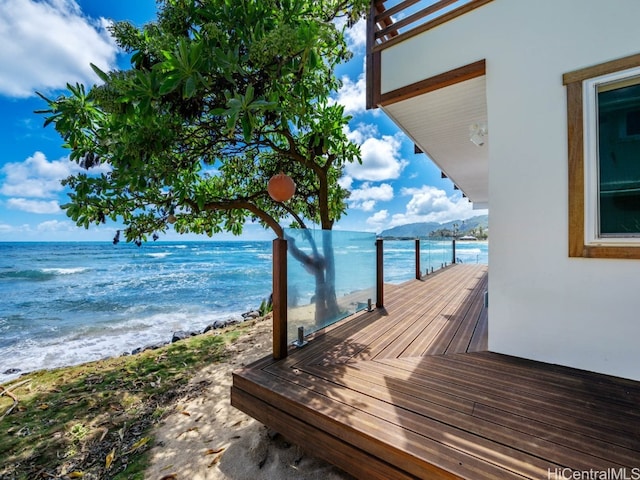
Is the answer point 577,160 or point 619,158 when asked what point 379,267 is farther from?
point 619,158

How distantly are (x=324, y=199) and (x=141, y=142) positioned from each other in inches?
91.8

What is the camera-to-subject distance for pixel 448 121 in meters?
3.61

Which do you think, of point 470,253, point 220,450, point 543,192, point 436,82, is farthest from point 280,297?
point 470,253

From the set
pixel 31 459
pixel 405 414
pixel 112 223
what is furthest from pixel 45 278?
pixel 405 414

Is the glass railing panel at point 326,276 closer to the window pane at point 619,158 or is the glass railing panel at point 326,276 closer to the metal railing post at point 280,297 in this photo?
the metal railing post at point 280,297

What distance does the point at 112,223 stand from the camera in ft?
12.7

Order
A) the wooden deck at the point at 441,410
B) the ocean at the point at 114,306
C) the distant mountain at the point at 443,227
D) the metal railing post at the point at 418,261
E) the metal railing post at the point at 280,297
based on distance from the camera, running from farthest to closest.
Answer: the distant mountain at the point at 443,227 < the metal railing post at the point at 418,261 < the ocean at the point at 114,306 < the metal railing post at the point at 280,297 < the wooden deck at the point at 441,410

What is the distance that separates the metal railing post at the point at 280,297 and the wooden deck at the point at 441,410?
0.13 metres

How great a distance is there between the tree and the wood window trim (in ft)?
6.57

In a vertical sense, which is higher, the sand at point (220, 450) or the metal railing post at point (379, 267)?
the metal railing post at point (379, 267)

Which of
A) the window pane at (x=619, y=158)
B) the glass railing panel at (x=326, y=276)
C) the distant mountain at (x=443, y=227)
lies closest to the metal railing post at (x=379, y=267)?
the glass railing panel at (x=326, y=276)

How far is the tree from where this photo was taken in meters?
2.18

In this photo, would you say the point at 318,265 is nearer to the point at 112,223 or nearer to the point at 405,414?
the point at 405,414

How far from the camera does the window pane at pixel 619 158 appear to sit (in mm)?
2031
